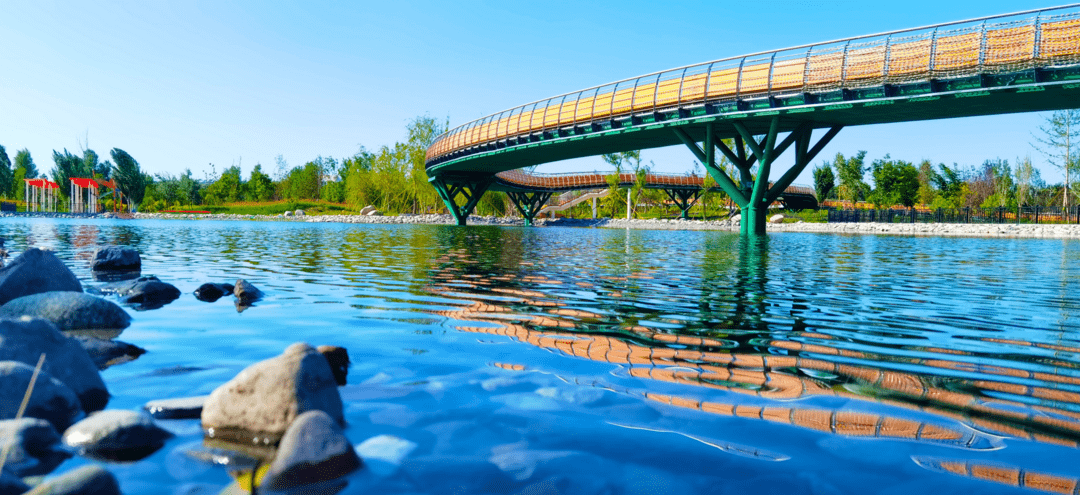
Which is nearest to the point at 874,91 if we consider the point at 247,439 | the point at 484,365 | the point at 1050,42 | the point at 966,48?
the point at 966,48

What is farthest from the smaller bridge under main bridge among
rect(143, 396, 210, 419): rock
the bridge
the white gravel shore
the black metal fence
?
rect(143, 396, 210, 419): rock

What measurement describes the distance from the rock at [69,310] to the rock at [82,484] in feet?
12.0

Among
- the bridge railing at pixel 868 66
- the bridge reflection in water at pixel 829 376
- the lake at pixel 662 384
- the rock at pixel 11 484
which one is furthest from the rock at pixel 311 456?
the bridge railing at pixel 868 66

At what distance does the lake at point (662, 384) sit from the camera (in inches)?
92.0

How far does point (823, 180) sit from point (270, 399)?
293 feet

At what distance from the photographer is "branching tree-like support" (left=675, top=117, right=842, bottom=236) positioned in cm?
2680

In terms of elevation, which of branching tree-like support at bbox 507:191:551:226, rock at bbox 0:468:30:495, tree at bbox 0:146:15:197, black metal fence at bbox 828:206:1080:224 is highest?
tree at bbox 0:146:15:197

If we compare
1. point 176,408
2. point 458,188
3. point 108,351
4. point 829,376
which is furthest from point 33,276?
point 458,188

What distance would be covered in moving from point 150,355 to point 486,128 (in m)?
38.0

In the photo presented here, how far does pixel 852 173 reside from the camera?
7425cm

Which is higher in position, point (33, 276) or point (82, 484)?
point (33, 276)

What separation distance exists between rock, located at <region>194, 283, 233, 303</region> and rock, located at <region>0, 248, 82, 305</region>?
121cm

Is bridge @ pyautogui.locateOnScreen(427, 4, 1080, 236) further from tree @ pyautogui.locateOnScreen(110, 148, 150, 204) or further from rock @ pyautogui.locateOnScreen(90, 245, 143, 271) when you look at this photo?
tree @ pyautogui.locateOnScreen(110, 148, 150, 204)

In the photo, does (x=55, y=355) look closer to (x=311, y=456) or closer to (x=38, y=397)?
(x=38, y=397)
